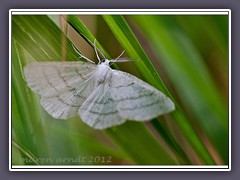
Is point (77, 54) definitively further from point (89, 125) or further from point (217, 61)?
point (217, 61)

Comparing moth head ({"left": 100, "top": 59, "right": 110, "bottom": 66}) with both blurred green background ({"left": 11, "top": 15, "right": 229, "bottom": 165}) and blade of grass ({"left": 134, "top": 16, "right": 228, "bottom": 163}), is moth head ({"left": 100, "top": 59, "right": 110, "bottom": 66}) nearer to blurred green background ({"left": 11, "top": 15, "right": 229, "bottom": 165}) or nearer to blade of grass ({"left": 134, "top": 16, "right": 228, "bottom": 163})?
blurred green background ({"left": 11, "top": 15, "right": 229, "bottom": 165})

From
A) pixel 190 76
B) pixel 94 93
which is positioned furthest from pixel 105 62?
pixel 190 76

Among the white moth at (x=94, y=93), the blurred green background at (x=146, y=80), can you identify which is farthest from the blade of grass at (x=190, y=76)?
the white moth at (x=94, y=93)

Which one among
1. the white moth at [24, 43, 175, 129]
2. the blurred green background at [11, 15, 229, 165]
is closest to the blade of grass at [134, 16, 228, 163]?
the blurred green background at [11, 15, 229, 165]

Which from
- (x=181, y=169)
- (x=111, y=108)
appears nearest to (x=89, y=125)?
(x=111, y=108)

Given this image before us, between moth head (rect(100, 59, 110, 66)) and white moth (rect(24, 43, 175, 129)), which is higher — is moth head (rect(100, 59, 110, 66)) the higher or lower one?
the higher one

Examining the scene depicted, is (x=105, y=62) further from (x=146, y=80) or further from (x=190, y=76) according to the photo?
(x=190, y=76)

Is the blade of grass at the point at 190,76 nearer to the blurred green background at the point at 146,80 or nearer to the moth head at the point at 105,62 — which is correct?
the blurred green background at the point at 146,80
